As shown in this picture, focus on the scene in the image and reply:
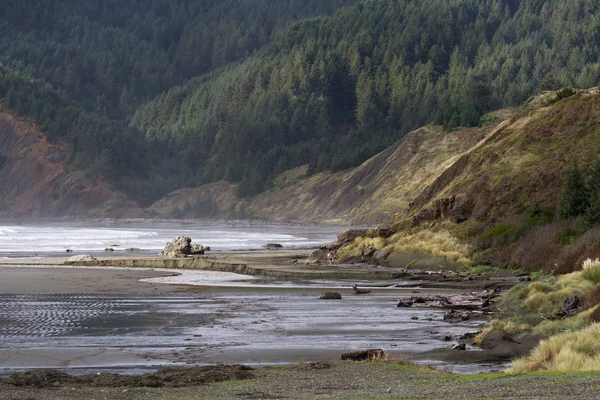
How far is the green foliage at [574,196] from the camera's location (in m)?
45.4

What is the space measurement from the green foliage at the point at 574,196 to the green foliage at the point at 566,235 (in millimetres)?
3849

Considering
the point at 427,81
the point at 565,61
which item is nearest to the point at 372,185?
the point at 427,81

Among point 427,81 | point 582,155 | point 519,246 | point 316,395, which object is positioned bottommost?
point 316,395

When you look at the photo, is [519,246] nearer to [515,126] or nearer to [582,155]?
[582,155]

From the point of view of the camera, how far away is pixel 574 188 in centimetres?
4550

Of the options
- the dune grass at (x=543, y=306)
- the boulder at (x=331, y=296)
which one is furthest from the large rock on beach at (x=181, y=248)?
the dune grass at (x=543, y=306)

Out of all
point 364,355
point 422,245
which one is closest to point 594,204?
point 422,245

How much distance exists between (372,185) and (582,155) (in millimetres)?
85711

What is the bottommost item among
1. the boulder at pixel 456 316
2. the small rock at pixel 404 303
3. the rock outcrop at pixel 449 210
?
the boulder at pixel 456 316

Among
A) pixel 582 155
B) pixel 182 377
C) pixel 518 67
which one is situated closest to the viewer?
pixel 182 377

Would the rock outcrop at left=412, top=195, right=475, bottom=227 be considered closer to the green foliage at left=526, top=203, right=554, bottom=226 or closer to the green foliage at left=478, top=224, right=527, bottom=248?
the green foliage at left=478, top=224, right=527, bottom=248

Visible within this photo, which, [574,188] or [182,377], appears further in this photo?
[574,188]

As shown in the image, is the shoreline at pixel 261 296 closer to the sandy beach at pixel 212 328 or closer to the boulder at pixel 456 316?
the sandy beach at pixel 212 328

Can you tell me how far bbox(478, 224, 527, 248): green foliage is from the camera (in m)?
46.2
